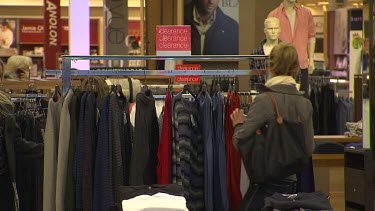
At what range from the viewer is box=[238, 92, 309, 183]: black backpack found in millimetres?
4480

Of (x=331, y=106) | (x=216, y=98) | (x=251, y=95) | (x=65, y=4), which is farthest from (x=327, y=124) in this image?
(x=65, y=4)

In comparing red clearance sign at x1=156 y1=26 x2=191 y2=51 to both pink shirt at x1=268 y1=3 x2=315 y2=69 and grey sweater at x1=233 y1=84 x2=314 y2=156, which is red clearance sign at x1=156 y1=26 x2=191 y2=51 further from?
pink shirt at x1=268 y1=3 x2=315 y2=69

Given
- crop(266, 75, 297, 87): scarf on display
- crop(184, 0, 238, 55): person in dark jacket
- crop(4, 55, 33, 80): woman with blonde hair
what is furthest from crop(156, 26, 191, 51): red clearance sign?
crop(184, 0, 238, 55): person in dark jacket

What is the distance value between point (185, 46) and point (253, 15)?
4.13 metres

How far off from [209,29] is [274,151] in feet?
19.8

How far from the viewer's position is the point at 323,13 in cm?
1458

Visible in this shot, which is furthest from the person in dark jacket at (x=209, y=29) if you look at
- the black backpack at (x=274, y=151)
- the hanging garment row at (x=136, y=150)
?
the black backpack at (x=274, y=151)

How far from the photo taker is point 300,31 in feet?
24.2

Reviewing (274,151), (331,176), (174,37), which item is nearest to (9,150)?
(174,37)

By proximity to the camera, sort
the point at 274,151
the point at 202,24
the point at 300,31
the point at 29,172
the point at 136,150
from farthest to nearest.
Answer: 1. the point at 202,24
2. the point at 300,31
3. the point at 29,172
4. the point at 136,150
5. the point at 274,151

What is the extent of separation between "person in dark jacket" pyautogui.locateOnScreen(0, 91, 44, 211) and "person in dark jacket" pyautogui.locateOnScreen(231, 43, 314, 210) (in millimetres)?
1498

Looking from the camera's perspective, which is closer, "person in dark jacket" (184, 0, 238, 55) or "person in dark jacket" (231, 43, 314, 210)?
"person in dark jacket" (231, 43, 314, 210)

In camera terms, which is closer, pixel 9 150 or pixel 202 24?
pixel 9 150

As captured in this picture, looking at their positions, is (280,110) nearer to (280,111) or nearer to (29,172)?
(280,111)
